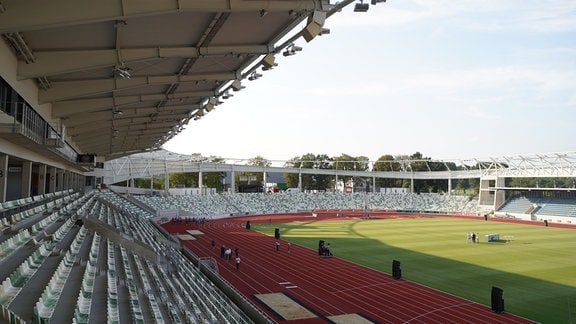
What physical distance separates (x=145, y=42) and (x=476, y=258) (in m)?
27.9

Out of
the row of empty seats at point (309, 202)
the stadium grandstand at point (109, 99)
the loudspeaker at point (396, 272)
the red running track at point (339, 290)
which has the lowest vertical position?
the red running track at point (339, 290)

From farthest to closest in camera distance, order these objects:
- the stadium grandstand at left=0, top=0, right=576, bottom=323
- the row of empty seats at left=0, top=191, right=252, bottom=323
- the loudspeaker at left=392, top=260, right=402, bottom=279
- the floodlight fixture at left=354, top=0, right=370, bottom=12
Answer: the loudspeaker at left=392, top=260, right=402, bottom=279 → the floodlight fixture at left=354, top=0, right=370, bottom=12 → the stadium grandstand at left=0, top=0, right=576, bottom=323 → the row of empty seats at left=0, top=191, right=252, bottom=323

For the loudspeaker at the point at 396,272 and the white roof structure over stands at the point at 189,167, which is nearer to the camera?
the loudspeaker at the point at 396,272

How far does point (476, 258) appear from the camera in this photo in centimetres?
3128

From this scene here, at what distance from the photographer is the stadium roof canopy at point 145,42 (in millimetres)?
8094

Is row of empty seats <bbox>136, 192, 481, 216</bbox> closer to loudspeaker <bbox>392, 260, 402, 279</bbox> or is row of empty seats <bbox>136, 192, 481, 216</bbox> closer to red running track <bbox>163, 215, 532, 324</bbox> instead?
red running track <bbox>163, 215, 532, 324</bbox>

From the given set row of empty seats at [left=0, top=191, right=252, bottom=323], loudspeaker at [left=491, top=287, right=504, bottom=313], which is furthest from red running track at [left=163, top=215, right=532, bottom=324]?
row of empty seats at [left=0, top=191, right=252, bottom=323]

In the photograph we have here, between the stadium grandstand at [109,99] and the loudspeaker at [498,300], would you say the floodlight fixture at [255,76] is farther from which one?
the loudspeaker at [498,300]

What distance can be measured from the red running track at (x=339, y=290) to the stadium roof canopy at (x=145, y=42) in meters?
10.1

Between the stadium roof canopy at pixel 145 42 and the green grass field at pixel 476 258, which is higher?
the stadium roof canopy at pixel 145 42

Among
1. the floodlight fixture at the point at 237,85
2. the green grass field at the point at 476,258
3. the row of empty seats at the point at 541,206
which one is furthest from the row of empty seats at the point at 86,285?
the row of empty seats at the point at 541,206

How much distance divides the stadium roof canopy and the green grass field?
14.4 meters

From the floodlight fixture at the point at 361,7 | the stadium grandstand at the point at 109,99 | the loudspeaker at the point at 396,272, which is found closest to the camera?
the stadium grandstand at the point at 109,99

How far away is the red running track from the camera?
18359 mm
